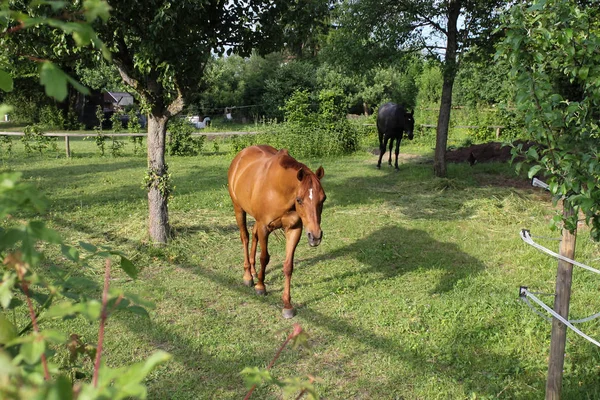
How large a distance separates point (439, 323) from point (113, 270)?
3630 mm

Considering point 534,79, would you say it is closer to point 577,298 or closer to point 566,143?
point 566,143

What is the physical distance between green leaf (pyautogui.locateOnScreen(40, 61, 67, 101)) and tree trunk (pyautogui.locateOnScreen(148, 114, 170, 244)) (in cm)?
538

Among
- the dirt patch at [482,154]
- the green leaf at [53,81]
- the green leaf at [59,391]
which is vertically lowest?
the dirt patch at [482,154]

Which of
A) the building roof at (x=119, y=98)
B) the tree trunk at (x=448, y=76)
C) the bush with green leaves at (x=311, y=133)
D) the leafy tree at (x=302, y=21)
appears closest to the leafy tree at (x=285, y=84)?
the building roof at (x=119, y=98)

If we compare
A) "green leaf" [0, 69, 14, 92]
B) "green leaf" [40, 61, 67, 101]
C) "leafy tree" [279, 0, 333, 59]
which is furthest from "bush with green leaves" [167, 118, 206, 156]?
"green leaf" [40, 61, 67, 101]

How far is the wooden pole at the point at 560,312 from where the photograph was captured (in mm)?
2684

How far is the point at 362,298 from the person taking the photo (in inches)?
184

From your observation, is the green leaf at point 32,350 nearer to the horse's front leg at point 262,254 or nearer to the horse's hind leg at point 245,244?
the horse's front leg at point 262,254

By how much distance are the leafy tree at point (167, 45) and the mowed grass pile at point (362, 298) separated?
113cm

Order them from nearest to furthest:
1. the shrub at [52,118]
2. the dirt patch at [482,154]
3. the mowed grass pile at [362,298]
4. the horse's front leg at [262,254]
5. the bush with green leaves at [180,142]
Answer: the mowed grass pile at [362,298] < the horse's front leg at [262,254] < the dirt patch at [482,154] < the bush with green leaves at [180,142] < the shrub at [52,118]

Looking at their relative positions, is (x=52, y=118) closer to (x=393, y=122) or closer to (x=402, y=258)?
(x=393, y=122)

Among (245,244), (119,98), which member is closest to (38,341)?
(245,244)

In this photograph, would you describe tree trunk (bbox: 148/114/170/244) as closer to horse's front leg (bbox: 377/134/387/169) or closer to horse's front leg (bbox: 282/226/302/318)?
horse's front leg (bbox: 282/226/302/318)

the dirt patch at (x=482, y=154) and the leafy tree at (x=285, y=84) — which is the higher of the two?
the leafy tree at (x=285, y=84)
